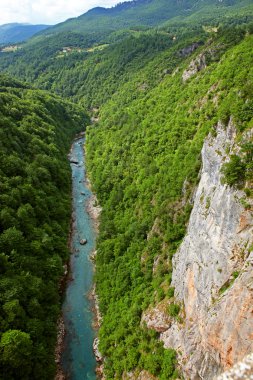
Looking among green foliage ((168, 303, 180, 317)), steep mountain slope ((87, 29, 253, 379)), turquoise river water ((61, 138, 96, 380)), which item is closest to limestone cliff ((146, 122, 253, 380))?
steep mountain slope ((87, 29, 253, 379))

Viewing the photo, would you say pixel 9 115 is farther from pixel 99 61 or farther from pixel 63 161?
pixel 99 61

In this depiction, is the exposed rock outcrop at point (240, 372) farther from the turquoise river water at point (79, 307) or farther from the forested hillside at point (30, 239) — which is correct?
the turquoise river water at point (79, 307)

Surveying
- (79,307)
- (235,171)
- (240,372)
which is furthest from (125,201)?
(240,372)

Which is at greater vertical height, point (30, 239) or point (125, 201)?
point (125, 201)

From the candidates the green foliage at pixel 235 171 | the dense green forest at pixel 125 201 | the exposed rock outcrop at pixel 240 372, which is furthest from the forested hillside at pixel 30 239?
the exposed rock outcrop at pixel 240 372

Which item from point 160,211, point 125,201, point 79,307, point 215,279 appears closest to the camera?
point 215,279

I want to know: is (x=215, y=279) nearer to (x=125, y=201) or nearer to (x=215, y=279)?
(x=215, y=279)
